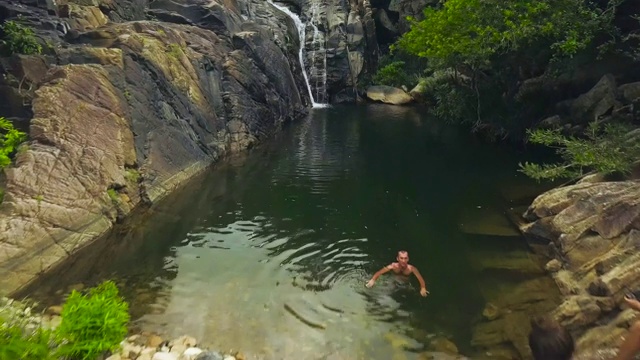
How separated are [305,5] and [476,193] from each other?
1763 inches

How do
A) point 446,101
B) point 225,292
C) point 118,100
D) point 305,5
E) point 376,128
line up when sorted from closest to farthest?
point 225,292 → point 118,100 → point 446,101 → point 376,128 → point 305,5

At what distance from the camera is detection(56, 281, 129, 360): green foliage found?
7.16 m

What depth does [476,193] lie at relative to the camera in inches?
777

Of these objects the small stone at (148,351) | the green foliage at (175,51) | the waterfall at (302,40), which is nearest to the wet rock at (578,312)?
the small stone at (148,351)

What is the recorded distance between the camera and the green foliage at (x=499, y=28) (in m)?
20.4

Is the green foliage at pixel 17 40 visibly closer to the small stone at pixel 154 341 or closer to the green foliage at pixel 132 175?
the green foliage at pixel 132 175

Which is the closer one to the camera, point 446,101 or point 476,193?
point 476,193

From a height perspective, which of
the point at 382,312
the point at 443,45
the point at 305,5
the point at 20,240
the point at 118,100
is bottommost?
the point at 382,312

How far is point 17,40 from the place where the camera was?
61.6 feet

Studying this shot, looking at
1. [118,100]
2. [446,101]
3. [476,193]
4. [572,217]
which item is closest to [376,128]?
[446,101]

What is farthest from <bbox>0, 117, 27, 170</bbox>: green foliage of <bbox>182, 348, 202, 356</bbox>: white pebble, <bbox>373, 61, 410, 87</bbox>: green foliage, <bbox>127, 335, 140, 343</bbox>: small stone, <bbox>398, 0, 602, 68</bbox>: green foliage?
<bbox>373, 61, 410, 87</bbox>: green foliage

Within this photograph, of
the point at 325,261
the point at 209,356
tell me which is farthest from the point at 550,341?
the point at 209,356

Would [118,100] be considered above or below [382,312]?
above

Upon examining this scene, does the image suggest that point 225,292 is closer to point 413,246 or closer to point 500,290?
point 413,246
